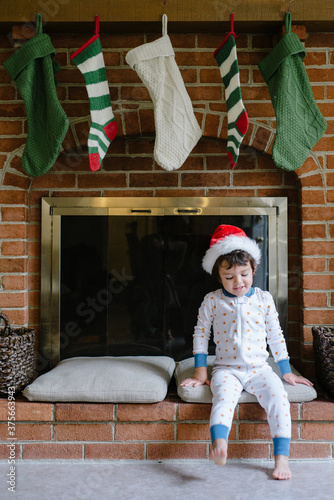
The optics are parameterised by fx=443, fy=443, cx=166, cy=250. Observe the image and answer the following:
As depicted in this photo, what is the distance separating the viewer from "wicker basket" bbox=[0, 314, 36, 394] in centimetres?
170

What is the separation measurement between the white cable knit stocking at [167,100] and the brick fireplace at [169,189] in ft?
0.67

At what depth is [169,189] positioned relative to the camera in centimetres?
211

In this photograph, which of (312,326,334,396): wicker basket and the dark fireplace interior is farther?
the dark fireplace interior

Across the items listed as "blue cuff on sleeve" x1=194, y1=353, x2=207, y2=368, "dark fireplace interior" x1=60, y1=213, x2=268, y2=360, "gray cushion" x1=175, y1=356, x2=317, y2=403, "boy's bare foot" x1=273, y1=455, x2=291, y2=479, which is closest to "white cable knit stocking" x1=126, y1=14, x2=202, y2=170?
"dark fireplace interior" x1=60, y1=213, x2=268, y2=360

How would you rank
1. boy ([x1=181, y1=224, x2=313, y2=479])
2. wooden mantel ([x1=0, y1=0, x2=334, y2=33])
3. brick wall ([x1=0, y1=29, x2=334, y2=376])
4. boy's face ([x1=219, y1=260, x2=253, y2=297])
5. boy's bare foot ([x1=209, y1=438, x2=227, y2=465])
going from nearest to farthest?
boy's bare foot ([x1=209, y1=438, x2=227, y2=465]) < boy ([x1=181, y1=224, x2=313, y2=479]) < boy's face ([x1=219, y1=260, x2=253, y2=297]) < wooden mantel ([x1=0, y1=0, x2=334, y2=33]) < brick wall ([x1=0, y1=29, x2=334, y2=376])

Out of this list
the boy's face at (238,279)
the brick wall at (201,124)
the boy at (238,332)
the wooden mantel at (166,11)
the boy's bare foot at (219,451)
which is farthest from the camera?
the brick wall at (201,124)

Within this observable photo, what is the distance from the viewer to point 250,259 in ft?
5.85

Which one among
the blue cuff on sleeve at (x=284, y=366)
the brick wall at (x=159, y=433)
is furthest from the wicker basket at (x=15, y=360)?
the blue cuff on sleeve at (x=284, y=366)

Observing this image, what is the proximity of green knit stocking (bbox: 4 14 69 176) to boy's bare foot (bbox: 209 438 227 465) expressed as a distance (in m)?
1.20

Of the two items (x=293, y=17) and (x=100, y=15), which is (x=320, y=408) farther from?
(x=100, y=15)

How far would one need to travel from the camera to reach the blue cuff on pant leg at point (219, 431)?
1.44 metres

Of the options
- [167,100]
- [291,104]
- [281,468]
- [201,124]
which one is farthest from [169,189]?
[281,468]

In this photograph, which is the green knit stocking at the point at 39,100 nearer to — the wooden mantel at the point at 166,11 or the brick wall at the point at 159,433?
the wooden mantel at the point at 166,11

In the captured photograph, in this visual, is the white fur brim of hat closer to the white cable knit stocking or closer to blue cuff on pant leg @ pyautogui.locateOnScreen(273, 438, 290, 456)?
the white cable knit stocking
